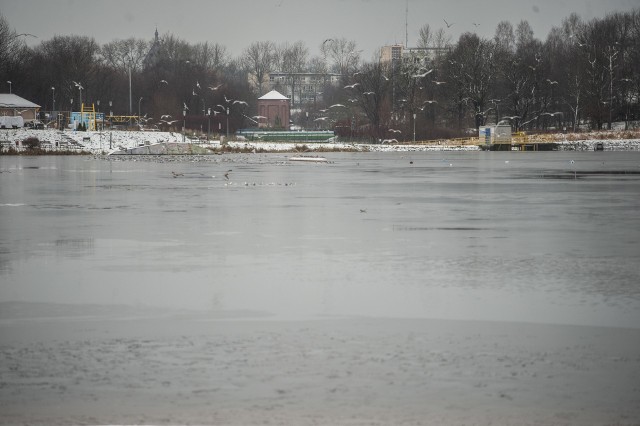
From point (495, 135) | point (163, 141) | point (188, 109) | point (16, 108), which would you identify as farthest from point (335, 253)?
point (188, 109)

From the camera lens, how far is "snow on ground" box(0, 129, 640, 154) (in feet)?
290

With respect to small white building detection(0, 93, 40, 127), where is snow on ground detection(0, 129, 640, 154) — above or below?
below

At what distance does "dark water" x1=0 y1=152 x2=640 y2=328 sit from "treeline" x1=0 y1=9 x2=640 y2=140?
267ft

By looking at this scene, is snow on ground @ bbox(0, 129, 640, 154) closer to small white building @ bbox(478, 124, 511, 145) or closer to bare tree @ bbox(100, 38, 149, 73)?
small white building @ bbox(478, 124, 511, 145)

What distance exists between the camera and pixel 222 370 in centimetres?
807

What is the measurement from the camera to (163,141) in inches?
3748

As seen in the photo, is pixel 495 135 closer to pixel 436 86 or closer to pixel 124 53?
pixel 436 86

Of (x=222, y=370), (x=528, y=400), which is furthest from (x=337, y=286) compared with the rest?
(x=528, y=400)

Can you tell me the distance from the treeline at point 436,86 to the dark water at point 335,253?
267 feet

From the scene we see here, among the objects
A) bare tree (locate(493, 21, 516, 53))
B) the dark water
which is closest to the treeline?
bare tree (locate(493, 21, 516, 53))

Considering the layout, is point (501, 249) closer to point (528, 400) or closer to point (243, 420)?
point (528, 400)

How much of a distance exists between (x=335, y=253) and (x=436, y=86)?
11145 centimetres

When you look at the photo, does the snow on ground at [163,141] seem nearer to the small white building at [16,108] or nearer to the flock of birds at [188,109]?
the flock of birds at [188,109]

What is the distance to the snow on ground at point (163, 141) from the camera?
88.4 m
